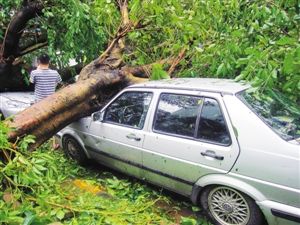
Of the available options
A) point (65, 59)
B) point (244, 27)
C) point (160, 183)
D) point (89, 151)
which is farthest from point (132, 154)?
point (65, 59)

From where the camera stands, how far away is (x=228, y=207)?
3.64 metres

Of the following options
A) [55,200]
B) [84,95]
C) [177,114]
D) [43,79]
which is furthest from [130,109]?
[43,79]

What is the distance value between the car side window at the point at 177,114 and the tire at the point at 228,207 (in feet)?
2.28

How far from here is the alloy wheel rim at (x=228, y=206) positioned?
3.54 metres

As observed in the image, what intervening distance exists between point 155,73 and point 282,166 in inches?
102

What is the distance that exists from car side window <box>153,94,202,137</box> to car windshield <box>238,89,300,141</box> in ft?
1.85

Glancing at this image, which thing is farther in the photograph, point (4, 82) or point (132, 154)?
point (4, 82)

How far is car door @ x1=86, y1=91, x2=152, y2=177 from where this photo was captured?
4414mm

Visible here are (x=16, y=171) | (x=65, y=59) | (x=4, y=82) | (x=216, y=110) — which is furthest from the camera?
(x=4, y=82)

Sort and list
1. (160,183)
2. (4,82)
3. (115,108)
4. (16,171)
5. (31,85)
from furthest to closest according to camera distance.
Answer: (31,85) → (4,82) → (115,108) → (160,183) → (16,171)

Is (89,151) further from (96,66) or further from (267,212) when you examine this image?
(267,212)

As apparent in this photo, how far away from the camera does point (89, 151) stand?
513 centimetres

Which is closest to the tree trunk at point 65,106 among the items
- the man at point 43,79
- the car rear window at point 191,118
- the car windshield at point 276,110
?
the man at point 43,79

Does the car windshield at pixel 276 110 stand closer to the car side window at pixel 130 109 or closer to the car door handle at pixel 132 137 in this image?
the car side window at pixel 130 109
